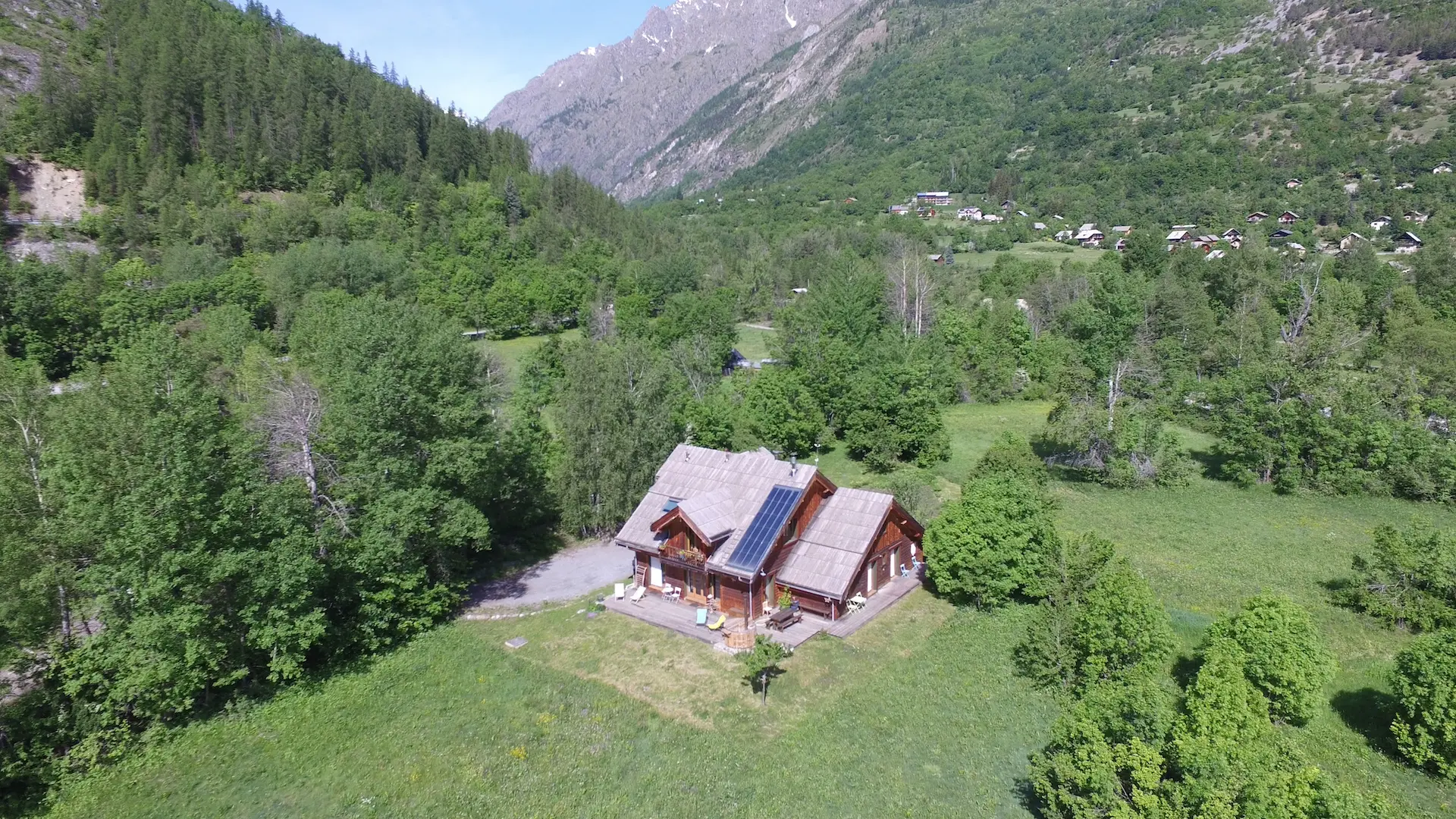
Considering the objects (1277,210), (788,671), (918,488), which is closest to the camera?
(788,671)

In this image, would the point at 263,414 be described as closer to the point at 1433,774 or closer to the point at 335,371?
the point at 335,371

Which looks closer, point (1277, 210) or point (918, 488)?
point (918, 488)

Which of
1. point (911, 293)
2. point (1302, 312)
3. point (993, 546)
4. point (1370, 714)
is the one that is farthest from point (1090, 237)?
point (1370, 714)

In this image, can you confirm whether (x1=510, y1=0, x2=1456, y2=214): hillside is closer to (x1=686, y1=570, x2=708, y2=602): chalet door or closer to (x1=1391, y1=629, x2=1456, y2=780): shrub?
(x1=1391, y1=629, x2=1456, y2=780): shrub

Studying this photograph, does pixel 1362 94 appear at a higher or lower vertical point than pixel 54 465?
higher

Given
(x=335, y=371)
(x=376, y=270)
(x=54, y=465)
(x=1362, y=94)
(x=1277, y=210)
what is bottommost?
(x=54, y=465)

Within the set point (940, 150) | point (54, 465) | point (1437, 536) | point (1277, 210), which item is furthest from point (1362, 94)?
point (54, 465)
